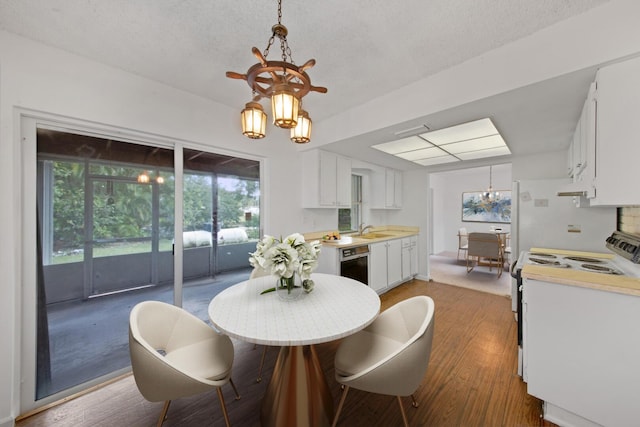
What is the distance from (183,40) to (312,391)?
94.0 inches

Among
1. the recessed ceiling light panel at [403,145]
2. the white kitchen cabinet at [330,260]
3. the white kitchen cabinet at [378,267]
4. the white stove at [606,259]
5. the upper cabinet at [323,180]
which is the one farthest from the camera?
the white kitchen cabinet at [378,267]

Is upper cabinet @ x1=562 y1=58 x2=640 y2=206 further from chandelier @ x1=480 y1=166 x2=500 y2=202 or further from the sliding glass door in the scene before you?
chandelier @ x1=480 y1=166 x2=500 y2=202

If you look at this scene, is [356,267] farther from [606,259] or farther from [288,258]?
[606,259]

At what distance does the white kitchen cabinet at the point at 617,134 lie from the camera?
1.27 m

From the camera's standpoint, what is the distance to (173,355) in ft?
4.84

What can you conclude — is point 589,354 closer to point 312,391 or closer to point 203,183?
point 312,391

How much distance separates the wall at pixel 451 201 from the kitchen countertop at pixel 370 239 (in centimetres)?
289

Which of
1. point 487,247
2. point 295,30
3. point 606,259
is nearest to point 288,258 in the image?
point 295,30

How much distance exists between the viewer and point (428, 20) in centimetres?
143

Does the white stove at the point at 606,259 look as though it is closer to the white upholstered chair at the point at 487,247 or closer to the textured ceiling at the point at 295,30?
the textured ceiling at the point at 295,30

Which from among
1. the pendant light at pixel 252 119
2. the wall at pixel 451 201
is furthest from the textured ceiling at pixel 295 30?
the wall at pixel 451 201

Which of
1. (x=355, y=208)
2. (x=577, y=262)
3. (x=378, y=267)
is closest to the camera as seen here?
(x=577, y=262)

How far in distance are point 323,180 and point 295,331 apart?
93.1 inches

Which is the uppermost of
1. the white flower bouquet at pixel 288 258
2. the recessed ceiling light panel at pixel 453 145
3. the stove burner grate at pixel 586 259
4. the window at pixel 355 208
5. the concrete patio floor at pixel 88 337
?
the recessed ceiling light panel at pixel 453 145
